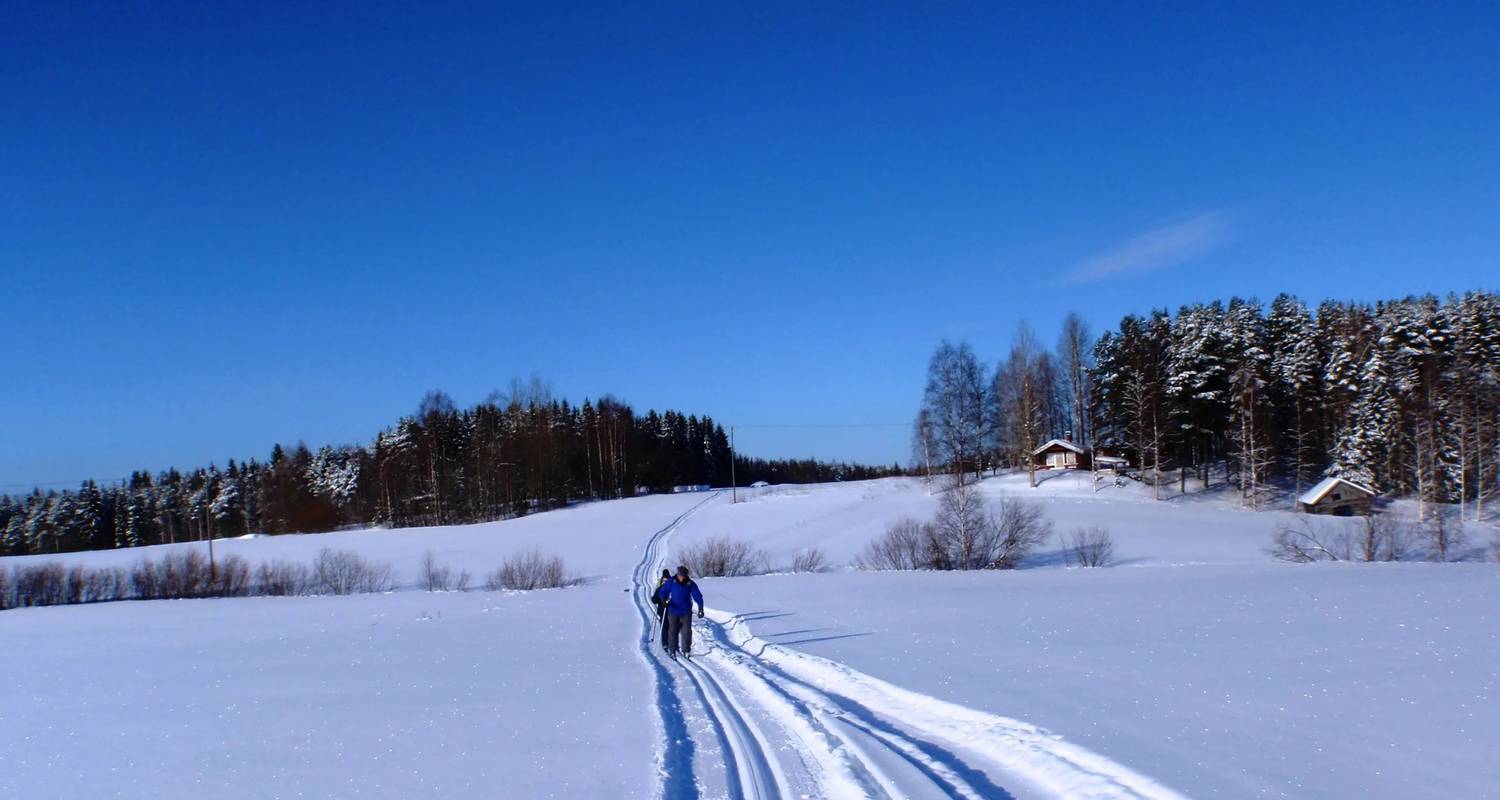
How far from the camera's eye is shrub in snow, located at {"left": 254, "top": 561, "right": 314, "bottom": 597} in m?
41.4

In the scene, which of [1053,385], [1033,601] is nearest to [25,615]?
[1033,601]

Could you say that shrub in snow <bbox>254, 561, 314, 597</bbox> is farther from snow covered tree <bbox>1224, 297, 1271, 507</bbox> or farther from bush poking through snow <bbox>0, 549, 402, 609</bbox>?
snow covered tree <bbox>1224, 297, 1271, 507</bbox>

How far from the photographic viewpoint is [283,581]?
41719mm

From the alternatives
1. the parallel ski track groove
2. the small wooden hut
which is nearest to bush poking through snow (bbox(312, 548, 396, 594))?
the parallel ski track groove

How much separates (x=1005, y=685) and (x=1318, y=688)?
133 inches

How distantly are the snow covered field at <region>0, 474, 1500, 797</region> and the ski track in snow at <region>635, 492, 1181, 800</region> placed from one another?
0.04 m

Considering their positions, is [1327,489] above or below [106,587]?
above

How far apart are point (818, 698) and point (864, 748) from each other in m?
2.77

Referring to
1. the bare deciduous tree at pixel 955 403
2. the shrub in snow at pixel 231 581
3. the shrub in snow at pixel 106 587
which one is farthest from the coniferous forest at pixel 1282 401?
the shrub in snow at pixel 106 587

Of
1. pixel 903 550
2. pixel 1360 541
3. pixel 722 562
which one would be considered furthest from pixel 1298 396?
pixel 722 562

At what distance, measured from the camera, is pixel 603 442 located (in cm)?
8994

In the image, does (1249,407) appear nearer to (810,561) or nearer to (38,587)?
(810,561)

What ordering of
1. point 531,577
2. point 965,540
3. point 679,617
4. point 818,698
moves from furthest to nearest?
point 531,577 < point 965,540 < point 679,617 < point 818,698

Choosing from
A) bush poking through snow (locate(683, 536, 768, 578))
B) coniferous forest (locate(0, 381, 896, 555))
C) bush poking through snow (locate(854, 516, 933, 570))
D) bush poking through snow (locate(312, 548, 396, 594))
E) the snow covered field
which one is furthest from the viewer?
coniferous forest (locate(0, 381, 896, 555))
